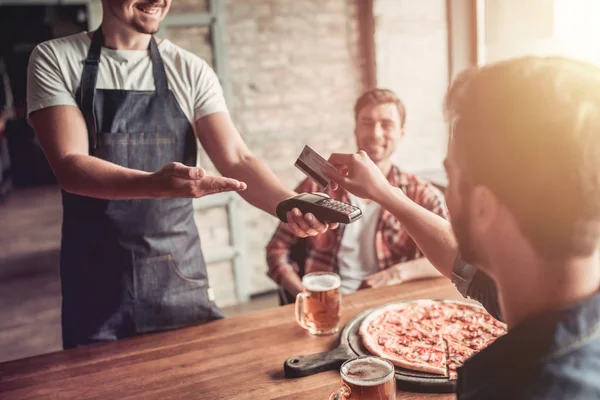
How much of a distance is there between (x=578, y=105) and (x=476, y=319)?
910 millimetres

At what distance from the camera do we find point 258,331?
1.58 metres

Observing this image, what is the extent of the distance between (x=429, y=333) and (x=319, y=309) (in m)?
0.30

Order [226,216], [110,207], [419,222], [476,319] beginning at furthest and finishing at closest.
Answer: [226,216] < [110,207] < [476,319] < [419,222]

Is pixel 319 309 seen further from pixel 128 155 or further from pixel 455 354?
pixel 128 155

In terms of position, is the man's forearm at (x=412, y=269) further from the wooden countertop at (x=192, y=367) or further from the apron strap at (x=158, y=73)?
the apron strap at (x=158, y=73)

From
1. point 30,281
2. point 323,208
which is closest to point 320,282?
point 323,208

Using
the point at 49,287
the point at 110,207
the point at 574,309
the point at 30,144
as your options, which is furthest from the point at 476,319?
the point at 30,144

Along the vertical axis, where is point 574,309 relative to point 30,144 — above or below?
above

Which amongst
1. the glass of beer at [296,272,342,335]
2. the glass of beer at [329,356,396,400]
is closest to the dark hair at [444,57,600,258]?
the glass of beer at [329,356,396,400]

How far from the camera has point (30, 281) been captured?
509cm

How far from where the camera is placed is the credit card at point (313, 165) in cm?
144

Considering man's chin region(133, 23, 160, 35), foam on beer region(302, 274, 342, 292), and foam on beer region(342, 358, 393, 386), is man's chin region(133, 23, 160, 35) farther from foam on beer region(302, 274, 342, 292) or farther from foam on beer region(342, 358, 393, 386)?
foam on beer region(342, 358, 393, 386)

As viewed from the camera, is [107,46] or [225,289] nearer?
[107,46]

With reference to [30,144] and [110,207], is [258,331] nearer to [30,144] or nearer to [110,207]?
[110,207]
